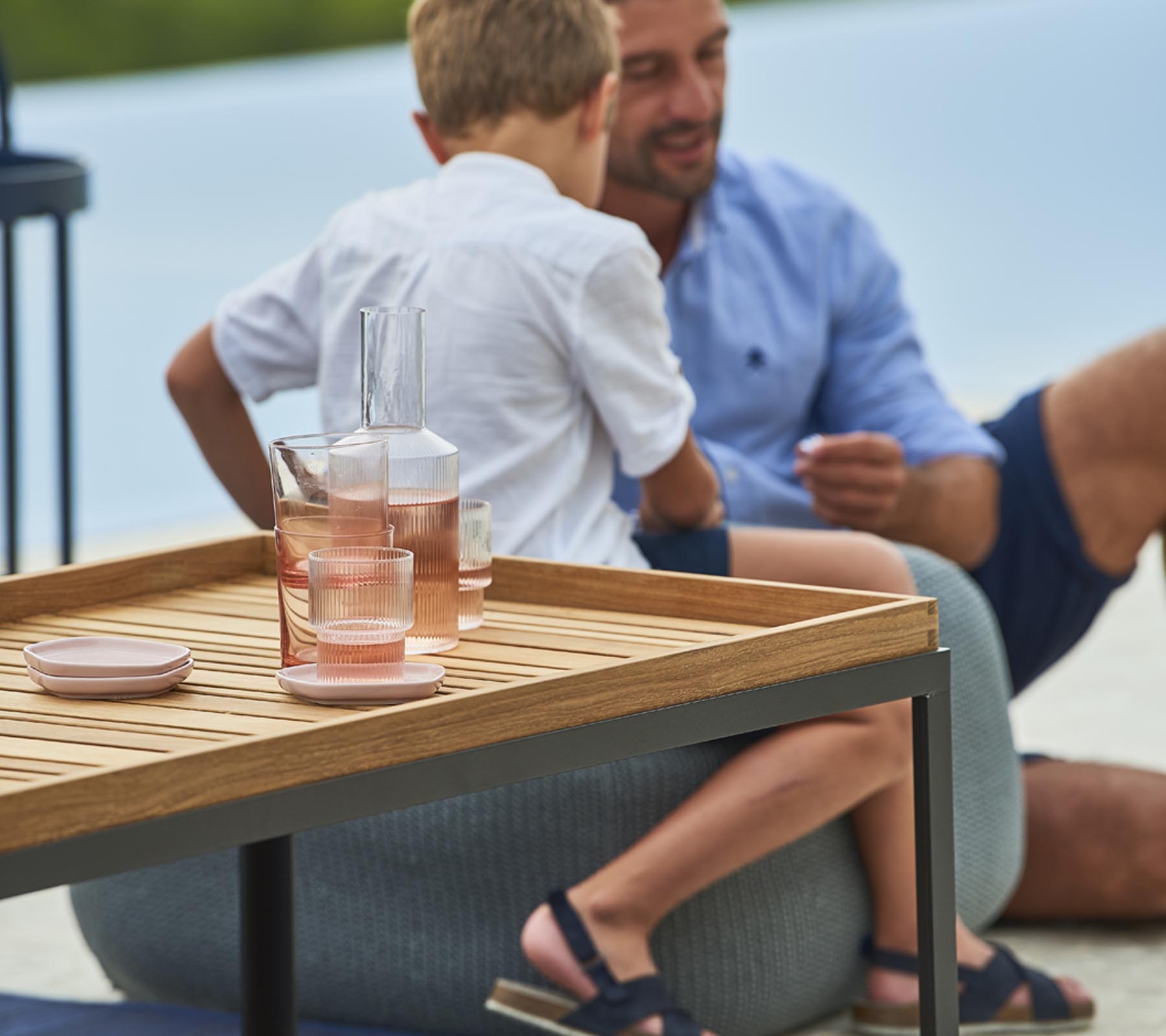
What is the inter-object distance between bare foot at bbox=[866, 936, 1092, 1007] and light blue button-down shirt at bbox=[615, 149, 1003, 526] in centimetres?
62

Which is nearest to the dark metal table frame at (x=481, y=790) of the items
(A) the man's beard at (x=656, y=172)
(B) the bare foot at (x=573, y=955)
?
(B) the bare foot at (x=573, y=955)

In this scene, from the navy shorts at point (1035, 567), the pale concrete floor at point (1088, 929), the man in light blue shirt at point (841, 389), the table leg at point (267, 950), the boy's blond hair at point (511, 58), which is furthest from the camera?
the navy shorts at point (1035, 567)

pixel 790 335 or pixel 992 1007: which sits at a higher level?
pixel 790 335

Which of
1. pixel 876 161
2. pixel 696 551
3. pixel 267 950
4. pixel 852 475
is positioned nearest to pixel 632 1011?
pixel 267 950

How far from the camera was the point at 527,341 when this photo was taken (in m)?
1.63

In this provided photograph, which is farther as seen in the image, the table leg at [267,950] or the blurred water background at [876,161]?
the blurred water background at [876,161]

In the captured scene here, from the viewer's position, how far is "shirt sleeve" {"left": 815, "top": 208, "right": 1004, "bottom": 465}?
8.04ft

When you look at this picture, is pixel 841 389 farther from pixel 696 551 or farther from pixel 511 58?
pixel 511 58

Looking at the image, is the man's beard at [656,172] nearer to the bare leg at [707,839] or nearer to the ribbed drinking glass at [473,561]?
the bare leg at [707,839]

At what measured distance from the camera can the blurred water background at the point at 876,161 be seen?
30.6 ft

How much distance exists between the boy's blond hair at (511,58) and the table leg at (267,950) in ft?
2.21

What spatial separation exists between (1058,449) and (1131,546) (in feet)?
0.49

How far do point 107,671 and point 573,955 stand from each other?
67 cm

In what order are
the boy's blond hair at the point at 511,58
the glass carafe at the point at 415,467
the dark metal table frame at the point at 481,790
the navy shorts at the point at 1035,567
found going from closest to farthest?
1. the dark metal table frame at the point at 481,790
2. the glass carafe at the point at 415,467
3. the boy's blond hair at the point at 511,58
4. the navy shorts at the point at 1035,567
